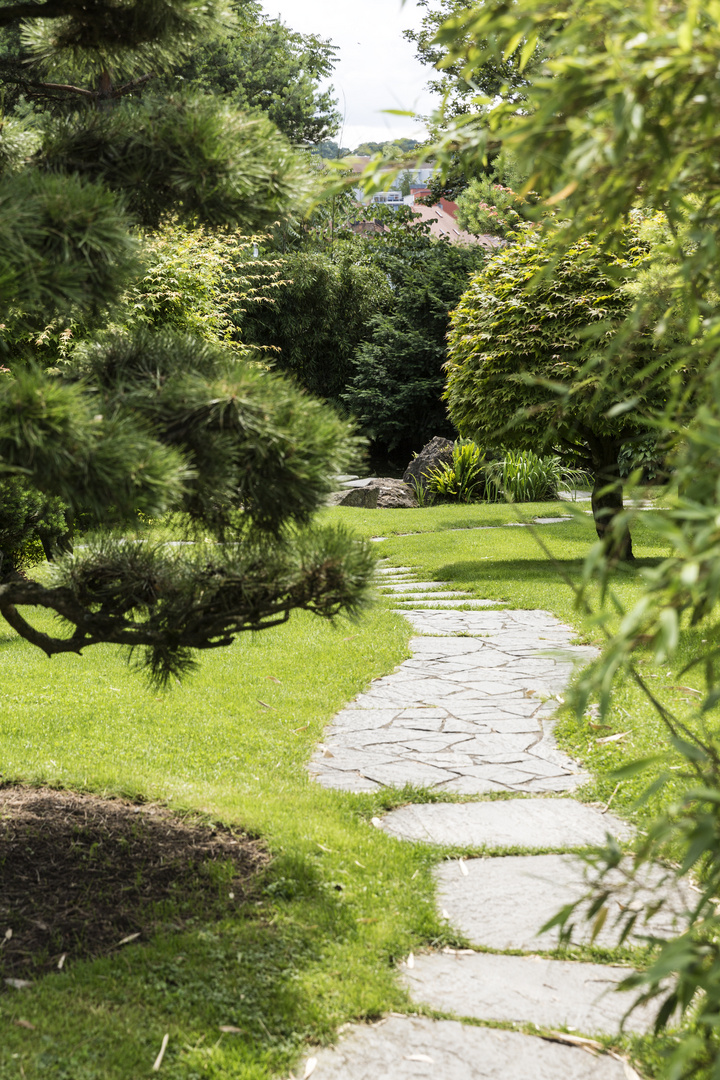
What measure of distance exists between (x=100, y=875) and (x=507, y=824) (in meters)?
1.44

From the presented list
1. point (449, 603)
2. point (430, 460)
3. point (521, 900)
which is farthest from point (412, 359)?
point (521, 900)

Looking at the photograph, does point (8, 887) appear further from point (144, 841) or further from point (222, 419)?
point (222, 419)

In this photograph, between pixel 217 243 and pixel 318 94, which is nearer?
pixel 217 243

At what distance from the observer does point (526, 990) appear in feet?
7.65

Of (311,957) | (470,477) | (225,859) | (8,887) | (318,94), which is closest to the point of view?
(311,957)

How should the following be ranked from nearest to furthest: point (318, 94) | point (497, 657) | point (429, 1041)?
point (429, 1041), point (497, 657), point (318, 94)

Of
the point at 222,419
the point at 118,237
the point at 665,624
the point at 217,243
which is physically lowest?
the point at 665,624

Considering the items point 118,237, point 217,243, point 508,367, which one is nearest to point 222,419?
point 118,237

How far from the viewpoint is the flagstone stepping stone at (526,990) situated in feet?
7.29

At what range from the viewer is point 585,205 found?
4.82 ft

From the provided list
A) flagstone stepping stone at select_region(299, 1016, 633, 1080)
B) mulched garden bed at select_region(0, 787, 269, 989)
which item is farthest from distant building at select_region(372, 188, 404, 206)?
flagstone stepping stone at select_region(299, 1016, 633, 1080)

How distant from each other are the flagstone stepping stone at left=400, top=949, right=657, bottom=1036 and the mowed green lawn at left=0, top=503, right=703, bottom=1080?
110 mm

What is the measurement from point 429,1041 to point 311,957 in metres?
0.47

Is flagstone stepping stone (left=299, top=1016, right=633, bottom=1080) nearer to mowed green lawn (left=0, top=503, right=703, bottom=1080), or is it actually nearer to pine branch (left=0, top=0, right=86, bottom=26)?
mowed green lawn (left=0, top=503, right=703, bottom=1080)
